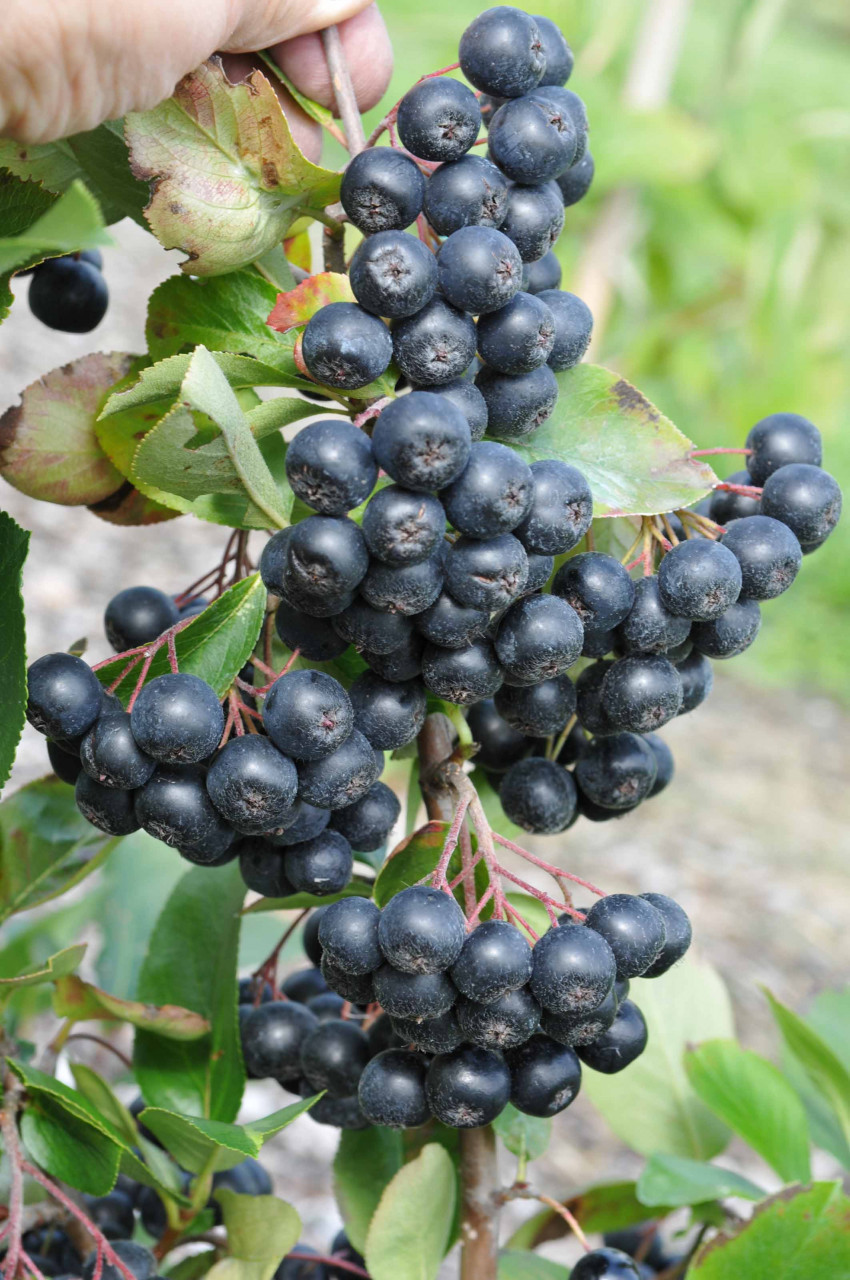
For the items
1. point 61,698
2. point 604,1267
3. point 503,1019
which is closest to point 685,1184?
point 604,1267

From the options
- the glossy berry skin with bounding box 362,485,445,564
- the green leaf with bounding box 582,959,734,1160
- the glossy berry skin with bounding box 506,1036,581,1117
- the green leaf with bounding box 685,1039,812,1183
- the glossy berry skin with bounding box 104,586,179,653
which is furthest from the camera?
the green leaf with bounding box 582,959,734,1160

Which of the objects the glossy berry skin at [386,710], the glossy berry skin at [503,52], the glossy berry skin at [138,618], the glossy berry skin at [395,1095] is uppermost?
the glossy berry skin at [503,52]

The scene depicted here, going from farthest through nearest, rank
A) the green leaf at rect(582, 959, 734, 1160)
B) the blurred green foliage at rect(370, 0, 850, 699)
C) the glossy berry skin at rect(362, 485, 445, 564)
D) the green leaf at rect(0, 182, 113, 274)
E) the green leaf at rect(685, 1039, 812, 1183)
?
the blurred green foliage at rect(370, 0, 850, 699) → the green leaf at rect(582, 959, 734, 1160) → the green leaf at rect(685, 1039, 812, 1183) → the glossy berry skin at rect(362, 485, 445, 564) → the green leaf at rect(0, 182, 113, 274)

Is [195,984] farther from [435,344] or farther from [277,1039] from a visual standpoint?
[435,344]

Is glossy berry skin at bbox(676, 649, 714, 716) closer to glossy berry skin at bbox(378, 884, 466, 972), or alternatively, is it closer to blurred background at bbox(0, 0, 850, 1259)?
glossy berry skin at bbox(378, 884, 466, 972)

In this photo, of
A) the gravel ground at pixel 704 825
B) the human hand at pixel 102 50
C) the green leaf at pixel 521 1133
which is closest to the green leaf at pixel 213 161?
the human hand at pixel 102 50

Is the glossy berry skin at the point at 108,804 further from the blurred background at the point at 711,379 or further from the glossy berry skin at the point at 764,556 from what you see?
the blurred background at the point at 711,379

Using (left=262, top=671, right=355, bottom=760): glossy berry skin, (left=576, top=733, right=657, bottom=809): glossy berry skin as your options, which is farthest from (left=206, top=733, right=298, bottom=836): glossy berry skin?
(left=576, top=733, right=657, bottom=809): glossy berry skin
